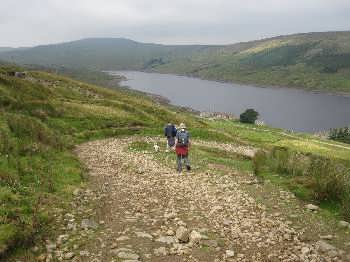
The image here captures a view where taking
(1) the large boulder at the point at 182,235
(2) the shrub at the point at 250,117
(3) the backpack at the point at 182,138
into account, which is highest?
(3) the backpack at the point at 182,138

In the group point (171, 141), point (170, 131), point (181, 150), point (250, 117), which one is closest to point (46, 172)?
point (181, 150)

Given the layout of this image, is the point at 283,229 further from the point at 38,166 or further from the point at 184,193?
the point at 38,166

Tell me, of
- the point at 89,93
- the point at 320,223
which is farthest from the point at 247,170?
the point at 89,93

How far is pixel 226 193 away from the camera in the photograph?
679 inches

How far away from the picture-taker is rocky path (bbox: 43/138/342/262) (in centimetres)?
1161

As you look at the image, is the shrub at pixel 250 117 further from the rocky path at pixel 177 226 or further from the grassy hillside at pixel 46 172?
the rocky path at pixel 177 226

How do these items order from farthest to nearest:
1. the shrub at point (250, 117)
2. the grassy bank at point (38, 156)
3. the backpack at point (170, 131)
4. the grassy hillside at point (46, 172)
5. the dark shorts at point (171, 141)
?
the shrub at point (250, 117) → the dark shorts at point (171, 141) → the backpack at point (170, 131) → the grassy hillside at point (46, 172) → the grassy bank at point (38, 156)

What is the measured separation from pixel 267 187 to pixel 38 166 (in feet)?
34.6

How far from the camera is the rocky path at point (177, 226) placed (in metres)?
11.6

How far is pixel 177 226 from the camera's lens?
13508mm

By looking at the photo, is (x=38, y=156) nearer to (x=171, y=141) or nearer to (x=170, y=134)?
(x=170, y=134)

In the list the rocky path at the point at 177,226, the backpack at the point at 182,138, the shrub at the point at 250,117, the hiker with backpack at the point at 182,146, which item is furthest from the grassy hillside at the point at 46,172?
the shrub at the point at 250,117

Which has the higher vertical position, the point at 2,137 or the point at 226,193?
the point at 2,137

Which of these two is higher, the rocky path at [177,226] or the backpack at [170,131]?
the backpack at [170,131]
